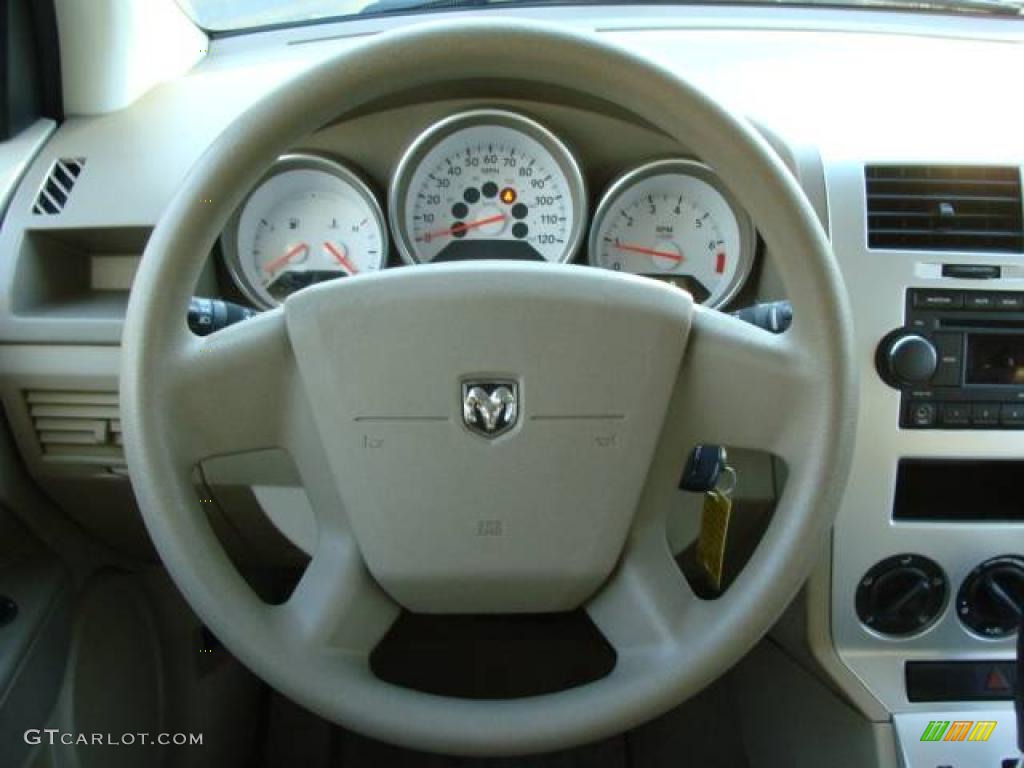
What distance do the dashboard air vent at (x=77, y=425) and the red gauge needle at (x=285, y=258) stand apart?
29 cm

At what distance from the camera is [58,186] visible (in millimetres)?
1453

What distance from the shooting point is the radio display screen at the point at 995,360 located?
4.42ft

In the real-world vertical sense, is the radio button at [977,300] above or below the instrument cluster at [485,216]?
below

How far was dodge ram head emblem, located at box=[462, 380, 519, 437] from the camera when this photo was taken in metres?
1.01

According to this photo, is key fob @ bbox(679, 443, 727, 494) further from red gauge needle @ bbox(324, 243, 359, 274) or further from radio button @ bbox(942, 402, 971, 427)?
red gauge needle @ bbox(324, 243, 359, 274)

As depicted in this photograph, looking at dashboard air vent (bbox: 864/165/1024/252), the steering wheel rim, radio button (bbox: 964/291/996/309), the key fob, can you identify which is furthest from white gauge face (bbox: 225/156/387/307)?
radio button (bbox: 964/291/996/309)

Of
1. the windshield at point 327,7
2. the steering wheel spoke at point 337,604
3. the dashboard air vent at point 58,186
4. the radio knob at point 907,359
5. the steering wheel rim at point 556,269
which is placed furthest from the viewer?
the windshield at point 327,7

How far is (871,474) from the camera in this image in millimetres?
1352

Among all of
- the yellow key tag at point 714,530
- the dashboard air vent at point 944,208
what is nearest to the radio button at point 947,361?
the dashboard air vent at point 944,208

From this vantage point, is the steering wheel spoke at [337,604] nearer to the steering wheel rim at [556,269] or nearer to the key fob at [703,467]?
the steering wheel rim at [556,269]

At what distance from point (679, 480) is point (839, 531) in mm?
372

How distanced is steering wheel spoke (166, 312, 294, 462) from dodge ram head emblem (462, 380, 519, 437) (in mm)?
193

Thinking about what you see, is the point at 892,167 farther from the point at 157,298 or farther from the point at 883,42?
the point at 157,298

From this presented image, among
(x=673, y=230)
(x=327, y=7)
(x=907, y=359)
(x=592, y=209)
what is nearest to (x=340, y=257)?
(x=592, y=209)
